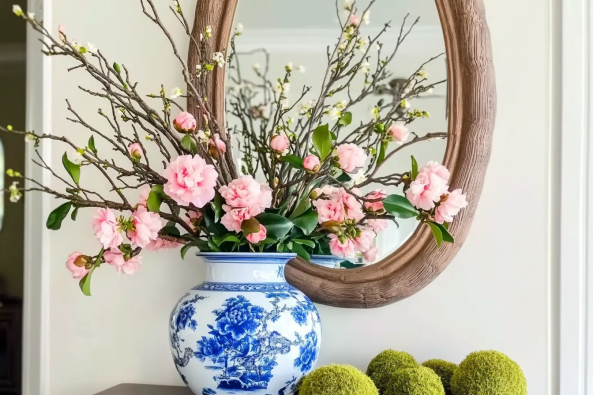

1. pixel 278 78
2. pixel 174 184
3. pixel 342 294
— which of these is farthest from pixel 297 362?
pixel 278 78

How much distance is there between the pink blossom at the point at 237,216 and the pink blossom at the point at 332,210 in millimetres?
105

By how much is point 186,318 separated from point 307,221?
0.25m

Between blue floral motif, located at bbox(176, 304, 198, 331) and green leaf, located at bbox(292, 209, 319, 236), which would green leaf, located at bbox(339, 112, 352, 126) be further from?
blue floral motif, located at bbox(176, 304, 198, 331)

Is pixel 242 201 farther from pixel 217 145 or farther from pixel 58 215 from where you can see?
pixel 58 215

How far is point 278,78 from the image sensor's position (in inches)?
44.8

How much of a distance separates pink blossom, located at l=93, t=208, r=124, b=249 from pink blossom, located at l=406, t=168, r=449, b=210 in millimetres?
451

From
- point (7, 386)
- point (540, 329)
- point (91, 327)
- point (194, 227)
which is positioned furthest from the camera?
point (7, 386)

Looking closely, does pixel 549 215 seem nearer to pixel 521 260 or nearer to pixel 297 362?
pixel 521 260

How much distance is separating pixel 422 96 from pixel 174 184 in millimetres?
562

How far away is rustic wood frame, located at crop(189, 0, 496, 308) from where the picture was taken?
1.08m

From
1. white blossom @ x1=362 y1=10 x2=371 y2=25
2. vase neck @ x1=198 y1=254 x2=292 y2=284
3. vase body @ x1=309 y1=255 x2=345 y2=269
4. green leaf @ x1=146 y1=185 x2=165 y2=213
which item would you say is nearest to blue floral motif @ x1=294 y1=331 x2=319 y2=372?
vase neck @ x1=198 y1=254 x2=292 y2=284

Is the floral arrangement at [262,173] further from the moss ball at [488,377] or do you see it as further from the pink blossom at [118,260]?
the moss ball at [488,377]

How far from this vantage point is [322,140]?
839 mm

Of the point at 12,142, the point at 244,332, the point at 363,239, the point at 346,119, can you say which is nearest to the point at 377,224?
the point at 363,239
